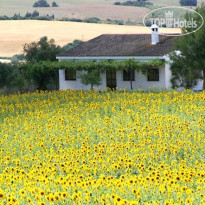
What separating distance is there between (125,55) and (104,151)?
115ft

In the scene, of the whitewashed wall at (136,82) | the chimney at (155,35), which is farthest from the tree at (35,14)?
the chimney at (155,35)

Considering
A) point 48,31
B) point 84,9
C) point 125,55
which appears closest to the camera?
point 125,55

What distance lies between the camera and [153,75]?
160 ft

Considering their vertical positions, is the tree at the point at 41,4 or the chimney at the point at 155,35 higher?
the tree at the point at 41,4

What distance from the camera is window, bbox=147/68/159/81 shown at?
48.5 m

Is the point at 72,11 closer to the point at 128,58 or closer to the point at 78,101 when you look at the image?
the point at 128,58

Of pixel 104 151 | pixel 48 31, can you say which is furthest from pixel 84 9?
pixel 104 151

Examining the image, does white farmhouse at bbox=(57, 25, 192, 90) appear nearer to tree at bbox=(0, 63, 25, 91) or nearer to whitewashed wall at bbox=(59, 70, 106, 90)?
whitewashed wall at bbox=(59, 70, 106, 90)

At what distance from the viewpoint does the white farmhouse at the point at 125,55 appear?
1903 inches

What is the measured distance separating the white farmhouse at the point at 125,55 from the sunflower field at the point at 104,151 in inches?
832

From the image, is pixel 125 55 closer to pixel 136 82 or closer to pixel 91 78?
pixel 136 82

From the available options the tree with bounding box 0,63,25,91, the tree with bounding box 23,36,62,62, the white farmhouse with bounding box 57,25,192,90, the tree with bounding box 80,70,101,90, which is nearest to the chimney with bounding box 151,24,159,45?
the white farmhouse with bounding box 57,25,192,90

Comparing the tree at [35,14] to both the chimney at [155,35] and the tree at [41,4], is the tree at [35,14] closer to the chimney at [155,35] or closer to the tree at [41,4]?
the tree at [41,4]

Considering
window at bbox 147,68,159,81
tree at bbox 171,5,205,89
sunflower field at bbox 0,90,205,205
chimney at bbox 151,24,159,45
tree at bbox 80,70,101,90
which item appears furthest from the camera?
chimney at bbox 151,24,159,45
